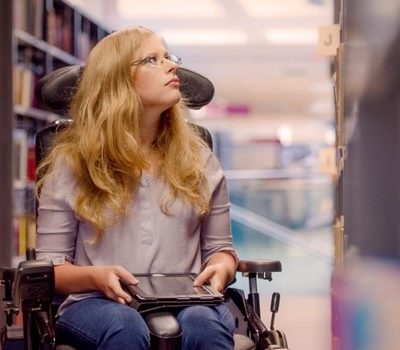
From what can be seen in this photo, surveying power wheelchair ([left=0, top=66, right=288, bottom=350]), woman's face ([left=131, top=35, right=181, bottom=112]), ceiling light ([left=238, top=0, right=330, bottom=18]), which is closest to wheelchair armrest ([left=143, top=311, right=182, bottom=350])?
power wheelchair ([left=0, top=66, right=288, bottom=350])

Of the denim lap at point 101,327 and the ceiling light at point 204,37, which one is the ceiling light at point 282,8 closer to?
the ceiling light at point 204,37

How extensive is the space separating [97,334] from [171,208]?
0.41 m

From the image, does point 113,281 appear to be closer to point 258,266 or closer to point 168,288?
point 168,288

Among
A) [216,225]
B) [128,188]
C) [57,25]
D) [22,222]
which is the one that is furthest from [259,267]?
[57,25]

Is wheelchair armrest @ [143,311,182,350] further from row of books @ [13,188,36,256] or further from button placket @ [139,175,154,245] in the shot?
row of books @ [13,188,36,256]

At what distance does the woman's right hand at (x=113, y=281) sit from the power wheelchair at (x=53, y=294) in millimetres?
71

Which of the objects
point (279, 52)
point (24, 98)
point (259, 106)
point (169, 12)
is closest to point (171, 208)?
point (24, 98)

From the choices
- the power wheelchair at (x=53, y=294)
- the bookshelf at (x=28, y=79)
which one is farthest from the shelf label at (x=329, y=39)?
the bookshelf at (x=28, y=79)

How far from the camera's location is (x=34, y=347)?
2.03 meters

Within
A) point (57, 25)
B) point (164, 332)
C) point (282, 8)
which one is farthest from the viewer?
point (282, 8)

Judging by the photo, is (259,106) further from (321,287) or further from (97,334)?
(97,334)

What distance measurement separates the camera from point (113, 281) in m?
1.91

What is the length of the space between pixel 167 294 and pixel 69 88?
2.34 ft

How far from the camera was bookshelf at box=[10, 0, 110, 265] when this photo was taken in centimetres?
459
